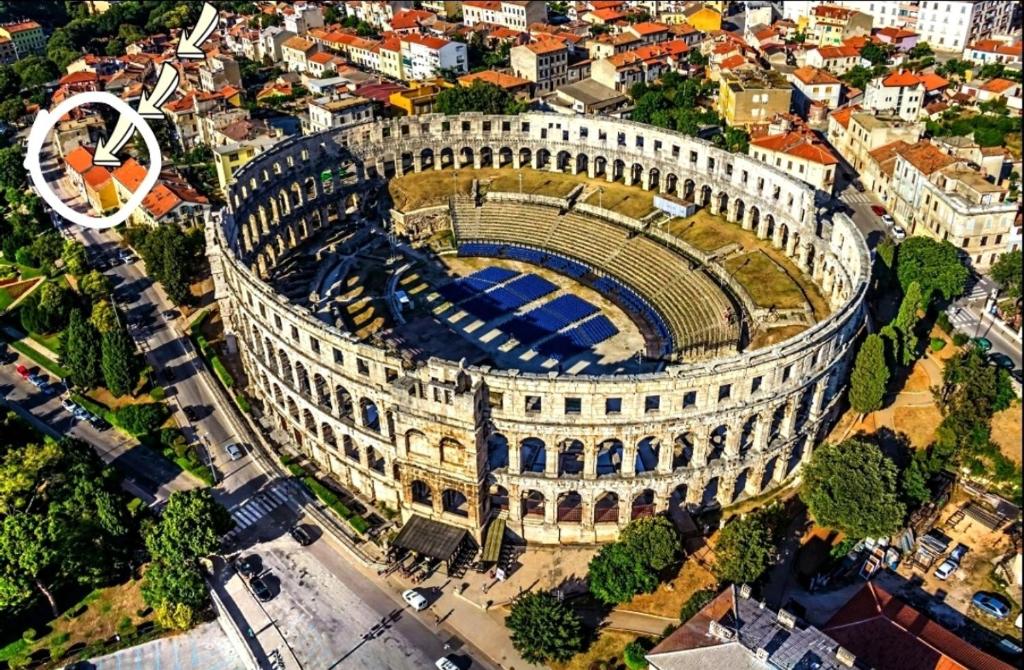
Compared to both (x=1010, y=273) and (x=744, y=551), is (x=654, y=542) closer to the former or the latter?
(x=744, y=551)

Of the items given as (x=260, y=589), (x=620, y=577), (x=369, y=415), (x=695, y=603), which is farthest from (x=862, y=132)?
(x=260, y=589)

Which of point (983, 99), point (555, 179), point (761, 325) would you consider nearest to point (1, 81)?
point (555, 179)

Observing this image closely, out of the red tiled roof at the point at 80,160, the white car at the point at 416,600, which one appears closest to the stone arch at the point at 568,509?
the white car at the point at 416,600

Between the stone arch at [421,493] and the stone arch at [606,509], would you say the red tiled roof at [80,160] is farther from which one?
the stone arch at [606,509]

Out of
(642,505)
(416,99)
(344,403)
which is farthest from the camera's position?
(416,99)

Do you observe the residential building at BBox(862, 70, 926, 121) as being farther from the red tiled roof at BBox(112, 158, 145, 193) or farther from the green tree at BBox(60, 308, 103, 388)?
the green tree at BBox(60, 308, 103, 388)

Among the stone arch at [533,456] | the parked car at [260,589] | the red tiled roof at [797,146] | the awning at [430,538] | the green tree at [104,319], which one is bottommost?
the parked car at [260,589]
